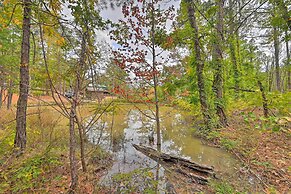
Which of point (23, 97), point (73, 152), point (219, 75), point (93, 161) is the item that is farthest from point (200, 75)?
point (23, 97)

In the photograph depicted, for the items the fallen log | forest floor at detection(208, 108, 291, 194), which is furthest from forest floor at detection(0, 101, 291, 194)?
the fallen log

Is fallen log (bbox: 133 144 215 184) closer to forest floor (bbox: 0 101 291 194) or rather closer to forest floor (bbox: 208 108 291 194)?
forest floor (bbox: 0 101 291 194)

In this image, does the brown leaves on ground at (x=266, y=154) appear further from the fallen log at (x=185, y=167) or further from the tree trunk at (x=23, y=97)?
the tree trunk at (x=23, y=97)

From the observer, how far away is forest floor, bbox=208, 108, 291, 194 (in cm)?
250

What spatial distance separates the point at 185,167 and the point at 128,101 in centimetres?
225

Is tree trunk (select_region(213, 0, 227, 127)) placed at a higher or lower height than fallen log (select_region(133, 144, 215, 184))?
higher

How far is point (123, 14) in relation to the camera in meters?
3.87

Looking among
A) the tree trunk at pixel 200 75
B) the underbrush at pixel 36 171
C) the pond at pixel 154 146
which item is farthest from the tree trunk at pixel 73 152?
the tree trunk at pixel 200 75

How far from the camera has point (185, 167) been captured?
3.50m

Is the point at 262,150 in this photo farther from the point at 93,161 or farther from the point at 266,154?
the point at 93,161

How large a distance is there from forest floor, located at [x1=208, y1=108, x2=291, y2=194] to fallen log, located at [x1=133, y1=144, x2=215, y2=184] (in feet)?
2.70

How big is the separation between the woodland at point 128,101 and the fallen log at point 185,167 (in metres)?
0.02

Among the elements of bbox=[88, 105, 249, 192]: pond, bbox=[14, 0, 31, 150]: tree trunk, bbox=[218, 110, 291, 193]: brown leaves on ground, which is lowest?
bbox=[88, 105, 249, 192]: pond

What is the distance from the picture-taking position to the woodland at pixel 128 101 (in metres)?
2.33
